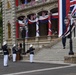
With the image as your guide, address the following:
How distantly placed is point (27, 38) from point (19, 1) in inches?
284

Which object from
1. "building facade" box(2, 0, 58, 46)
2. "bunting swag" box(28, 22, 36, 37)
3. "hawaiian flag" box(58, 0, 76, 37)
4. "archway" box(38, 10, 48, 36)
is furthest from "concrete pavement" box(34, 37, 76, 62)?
"bunting swag" box(28, 22, 36, 37)

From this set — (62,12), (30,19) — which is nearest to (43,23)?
(30,19)

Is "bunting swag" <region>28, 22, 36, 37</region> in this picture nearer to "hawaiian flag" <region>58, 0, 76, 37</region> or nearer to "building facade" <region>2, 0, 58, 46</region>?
"building facade" <region>2, 0, 58, 46</region>

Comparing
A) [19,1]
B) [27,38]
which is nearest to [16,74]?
[27,38]

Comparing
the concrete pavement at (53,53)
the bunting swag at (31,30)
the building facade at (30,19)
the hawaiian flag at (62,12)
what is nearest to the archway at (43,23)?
the building facade at (30,19)

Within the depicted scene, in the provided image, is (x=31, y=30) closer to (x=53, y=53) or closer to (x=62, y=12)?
(x=62, y=12)

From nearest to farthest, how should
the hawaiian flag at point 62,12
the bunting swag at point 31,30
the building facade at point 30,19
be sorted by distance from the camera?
1. the hawaiian flag at point 62,12
2. the building facade at point 30,19
3. the bunting swag at point 31,30

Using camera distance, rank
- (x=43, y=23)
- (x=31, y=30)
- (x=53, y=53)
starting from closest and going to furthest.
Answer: (x=53, y=53) < (x=43, y=23) < (x=31, y=30)

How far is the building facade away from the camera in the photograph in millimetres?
41994

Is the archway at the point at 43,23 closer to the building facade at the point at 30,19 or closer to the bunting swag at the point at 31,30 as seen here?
the building facade at the point at 30,19

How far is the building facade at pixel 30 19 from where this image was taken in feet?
138

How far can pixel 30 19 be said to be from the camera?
1821 inches

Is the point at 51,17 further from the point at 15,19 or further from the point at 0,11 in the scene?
the point at 0,11

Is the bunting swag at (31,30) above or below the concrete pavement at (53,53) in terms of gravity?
above
